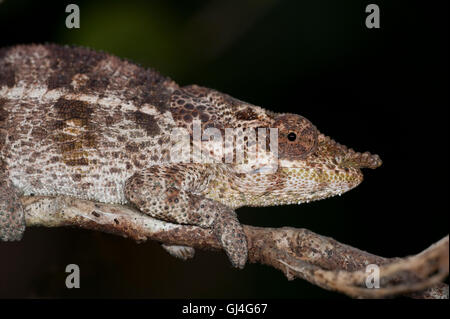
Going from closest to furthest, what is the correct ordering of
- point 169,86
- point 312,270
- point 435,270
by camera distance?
point 435,270, point 312,270, point 169,86

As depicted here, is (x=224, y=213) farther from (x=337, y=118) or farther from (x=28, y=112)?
(x=337, y=118)

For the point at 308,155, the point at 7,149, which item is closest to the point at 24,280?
the point at 7,149

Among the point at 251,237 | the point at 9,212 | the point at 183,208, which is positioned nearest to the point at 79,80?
the point at 9,212

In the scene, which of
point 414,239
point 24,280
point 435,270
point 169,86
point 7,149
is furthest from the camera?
point 414,239

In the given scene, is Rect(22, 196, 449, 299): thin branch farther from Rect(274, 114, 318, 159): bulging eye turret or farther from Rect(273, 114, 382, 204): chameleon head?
Rect(274, 114, 318, 159): bulging eye turret

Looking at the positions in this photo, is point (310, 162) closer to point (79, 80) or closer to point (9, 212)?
point (79, 80)

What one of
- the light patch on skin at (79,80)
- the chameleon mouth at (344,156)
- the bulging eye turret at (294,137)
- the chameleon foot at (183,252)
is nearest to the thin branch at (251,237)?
the bulging eye turret at (294,137)

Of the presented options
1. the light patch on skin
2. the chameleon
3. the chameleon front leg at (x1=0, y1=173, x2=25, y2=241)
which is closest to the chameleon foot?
the chameleon
